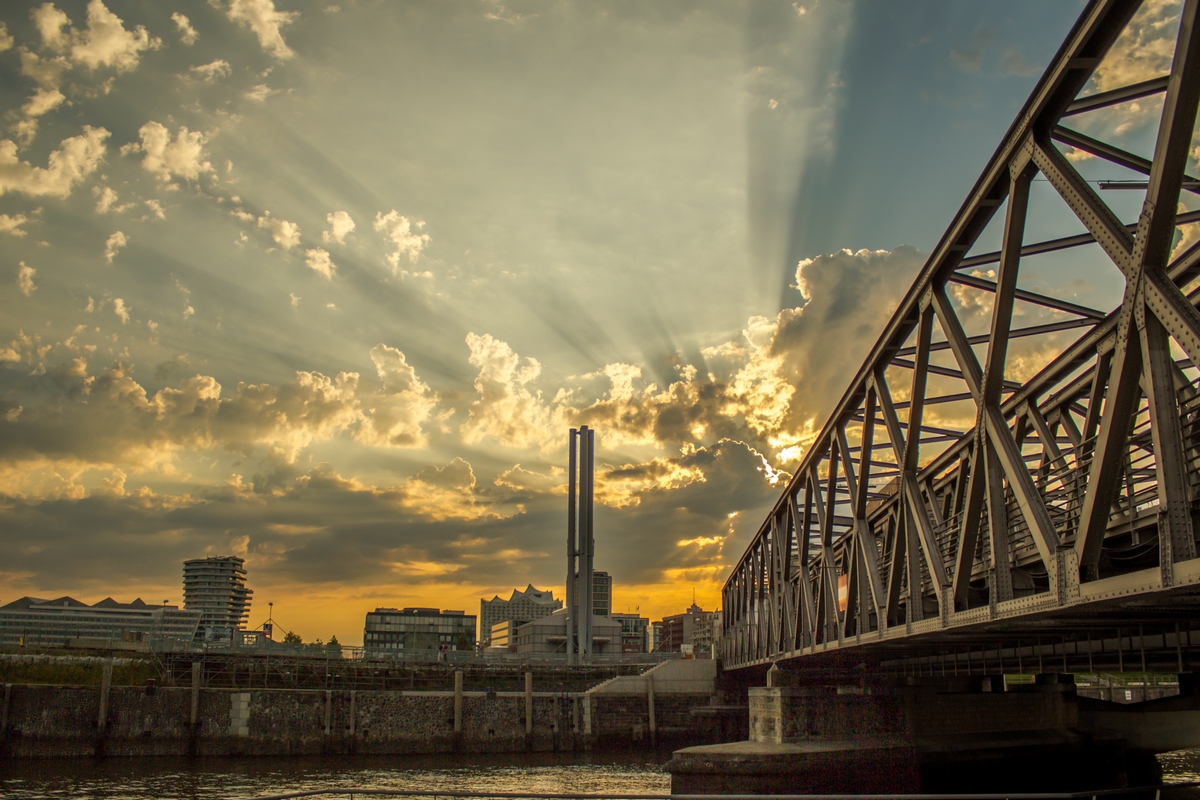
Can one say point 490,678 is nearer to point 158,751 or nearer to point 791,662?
point 158,751

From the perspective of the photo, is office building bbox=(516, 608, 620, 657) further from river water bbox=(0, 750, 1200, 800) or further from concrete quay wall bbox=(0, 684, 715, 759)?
river water bbox=(0, 750, 1200, 800)

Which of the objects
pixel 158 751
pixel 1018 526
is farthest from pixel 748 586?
pixel 1018 526

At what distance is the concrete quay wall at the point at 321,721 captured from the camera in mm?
58562

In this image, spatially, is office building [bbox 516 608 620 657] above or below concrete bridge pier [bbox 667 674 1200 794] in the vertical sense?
above

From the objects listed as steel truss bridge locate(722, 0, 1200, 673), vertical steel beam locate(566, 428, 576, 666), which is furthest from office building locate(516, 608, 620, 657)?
steel truss bridge locate(722, 0, 1200, 673)

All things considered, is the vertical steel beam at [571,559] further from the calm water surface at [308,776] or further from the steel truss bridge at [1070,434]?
the steel truss bridge at [1070,434]

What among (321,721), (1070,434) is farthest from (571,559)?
(1070,434)

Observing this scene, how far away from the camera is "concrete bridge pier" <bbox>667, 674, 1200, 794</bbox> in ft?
132

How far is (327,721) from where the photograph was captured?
6481 centimetres

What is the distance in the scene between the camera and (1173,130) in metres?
12.8

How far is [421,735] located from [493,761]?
824cm

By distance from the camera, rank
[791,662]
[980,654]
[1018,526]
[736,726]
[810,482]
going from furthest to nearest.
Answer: [736,726], [791,662], [810,482], [980,654], [1018,526]

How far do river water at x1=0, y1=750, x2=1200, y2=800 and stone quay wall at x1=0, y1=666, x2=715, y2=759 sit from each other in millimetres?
2436

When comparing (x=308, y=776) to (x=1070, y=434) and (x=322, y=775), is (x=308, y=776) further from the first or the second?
(x=1070, y=434)
